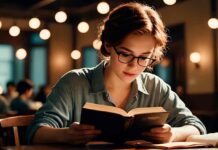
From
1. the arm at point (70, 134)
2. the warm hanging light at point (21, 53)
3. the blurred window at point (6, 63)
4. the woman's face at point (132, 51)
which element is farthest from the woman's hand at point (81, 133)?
the blurred window at point (6, 63)

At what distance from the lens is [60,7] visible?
11.7 meters

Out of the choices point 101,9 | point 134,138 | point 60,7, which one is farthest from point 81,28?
point 134,138

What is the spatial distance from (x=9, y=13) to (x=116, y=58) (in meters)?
10.3

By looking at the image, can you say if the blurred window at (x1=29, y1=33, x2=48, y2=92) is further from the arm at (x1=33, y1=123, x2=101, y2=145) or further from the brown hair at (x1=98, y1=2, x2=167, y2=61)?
the arm at (x1=33, y1=123, x2=101, y2=145)

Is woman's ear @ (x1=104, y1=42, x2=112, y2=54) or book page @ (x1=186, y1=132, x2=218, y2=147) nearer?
book page @ (x1=186, y1=132, x2=218, y2=147)

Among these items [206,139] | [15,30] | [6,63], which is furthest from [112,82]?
[6,63]

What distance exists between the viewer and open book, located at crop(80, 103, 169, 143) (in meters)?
1.75

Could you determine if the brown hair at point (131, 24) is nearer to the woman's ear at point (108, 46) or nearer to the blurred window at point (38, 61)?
the woman's ear at point (108, 46)

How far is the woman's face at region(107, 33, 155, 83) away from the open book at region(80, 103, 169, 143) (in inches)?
11.6

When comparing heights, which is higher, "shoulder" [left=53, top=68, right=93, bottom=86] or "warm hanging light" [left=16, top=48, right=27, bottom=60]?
"warm hanging light" [left=16, top=48, right=27, bottom=60]

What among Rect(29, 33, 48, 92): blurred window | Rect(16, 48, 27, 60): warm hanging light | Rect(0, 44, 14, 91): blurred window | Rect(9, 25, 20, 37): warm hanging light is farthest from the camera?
Rect(29, 33, 48, 92): blurred window

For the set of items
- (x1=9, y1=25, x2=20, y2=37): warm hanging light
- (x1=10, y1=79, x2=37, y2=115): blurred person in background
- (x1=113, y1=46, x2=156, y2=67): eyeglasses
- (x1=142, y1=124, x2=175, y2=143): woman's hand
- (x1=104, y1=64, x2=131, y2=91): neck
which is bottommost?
(x1=10, y1=79, x2=37, y2=115): blurred person in background

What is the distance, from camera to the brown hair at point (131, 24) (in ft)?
6.72

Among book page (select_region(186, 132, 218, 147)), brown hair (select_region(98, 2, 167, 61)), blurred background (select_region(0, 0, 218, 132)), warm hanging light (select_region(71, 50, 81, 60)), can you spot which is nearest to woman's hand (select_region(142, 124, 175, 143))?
book page (select_region(186, 132, 218, 147))
